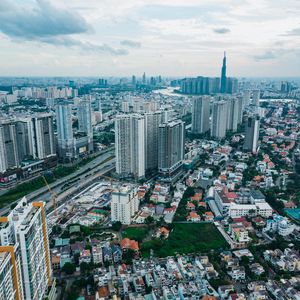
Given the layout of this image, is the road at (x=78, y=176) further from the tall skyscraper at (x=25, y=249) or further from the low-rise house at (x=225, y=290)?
the low-rise house at (x=225, y=290)

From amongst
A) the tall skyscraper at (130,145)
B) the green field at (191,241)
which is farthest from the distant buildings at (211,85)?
the green field at (191,241)

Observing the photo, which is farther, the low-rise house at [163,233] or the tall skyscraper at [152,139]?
the tall skyscraper at [152,139]

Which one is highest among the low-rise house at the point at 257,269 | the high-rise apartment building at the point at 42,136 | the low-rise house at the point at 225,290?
the high-rise apartment building at the point at 42,136

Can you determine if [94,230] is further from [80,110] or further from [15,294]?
[80,110]

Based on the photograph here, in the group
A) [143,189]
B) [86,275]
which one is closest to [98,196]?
[143,189]

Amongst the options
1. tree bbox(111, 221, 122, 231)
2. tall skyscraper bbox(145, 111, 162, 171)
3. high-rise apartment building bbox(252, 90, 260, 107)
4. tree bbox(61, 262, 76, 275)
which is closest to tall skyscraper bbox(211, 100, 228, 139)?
tall skyscraper bbox(145, 111, 162, 171)

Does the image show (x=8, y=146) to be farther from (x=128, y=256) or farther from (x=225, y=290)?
(x=225, y=290)

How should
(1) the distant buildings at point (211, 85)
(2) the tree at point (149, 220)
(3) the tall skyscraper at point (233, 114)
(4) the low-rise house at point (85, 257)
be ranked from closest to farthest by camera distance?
(4) the low-rise house at point (85, 257) < (2) the tree at point (149, 220) < (3) the tall skyscraper at point (233, 114) < (1) the distant buildings at point (211, 85)

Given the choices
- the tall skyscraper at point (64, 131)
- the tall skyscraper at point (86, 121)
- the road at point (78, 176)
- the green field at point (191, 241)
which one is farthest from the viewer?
the tall skyscraper at point (86, 121)

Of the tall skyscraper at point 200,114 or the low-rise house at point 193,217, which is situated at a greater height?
the tall skyscraper at point 200,114
